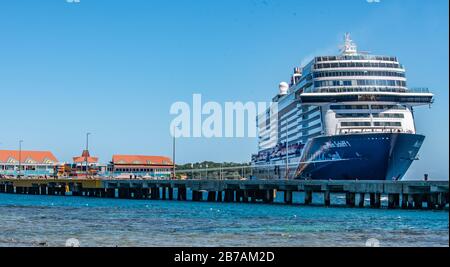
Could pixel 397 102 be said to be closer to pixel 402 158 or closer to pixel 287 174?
pixel 402 158

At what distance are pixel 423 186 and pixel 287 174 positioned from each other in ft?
114

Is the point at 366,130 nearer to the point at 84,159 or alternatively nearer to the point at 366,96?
the point at 366,96

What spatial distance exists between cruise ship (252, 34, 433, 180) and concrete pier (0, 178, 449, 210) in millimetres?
4113

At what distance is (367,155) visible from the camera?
3012 inches

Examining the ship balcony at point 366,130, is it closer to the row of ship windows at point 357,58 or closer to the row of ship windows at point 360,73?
the row of ship windows at point 360,73

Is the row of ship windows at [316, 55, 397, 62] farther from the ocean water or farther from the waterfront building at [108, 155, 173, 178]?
the waterfront building at [108, 155, 173, 178]

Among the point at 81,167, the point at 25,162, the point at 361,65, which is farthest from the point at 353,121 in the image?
the point at 25,162

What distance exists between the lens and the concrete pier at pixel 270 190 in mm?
59000

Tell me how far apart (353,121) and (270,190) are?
48.1 ft

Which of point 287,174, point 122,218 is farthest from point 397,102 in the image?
point 122,218

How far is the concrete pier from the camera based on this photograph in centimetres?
5900

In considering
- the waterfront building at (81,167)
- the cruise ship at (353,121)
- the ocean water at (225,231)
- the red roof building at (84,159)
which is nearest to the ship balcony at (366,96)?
the cruise ship at (353,121)

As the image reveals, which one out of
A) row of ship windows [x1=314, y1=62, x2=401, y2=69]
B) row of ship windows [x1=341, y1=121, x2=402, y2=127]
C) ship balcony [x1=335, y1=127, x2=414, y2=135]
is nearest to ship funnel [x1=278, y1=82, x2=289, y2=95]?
row of ship windows [x1=314, y1=62, x2=401, y2=69]

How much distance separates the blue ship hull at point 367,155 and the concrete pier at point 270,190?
10.2 feet
